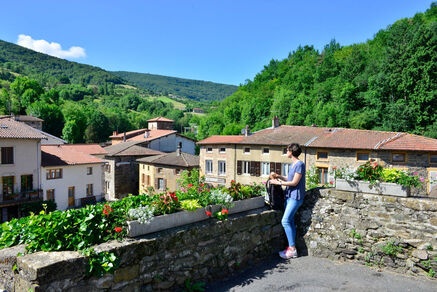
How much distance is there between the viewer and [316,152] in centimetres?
2338

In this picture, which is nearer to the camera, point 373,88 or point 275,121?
point 275,121

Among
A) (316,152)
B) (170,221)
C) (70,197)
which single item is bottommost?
(70,197)

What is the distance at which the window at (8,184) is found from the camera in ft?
78.0

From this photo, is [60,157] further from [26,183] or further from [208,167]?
[208,167]

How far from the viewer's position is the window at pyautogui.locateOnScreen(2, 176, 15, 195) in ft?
78.0

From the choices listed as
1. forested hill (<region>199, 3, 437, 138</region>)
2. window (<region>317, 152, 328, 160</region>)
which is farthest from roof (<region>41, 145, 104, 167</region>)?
forested hill (<region>199, 3, 437, 138</region>)

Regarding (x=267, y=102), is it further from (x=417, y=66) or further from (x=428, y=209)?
(x=428, y=209)

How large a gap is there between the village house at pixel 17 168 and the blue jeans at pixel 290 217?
2513 centimetres

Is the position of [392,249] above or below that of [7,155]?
below

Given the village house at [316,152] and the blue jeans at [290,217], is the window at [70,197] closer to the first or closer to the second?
the village house at [316,152]

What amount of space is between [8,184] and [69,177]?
5.05 metres

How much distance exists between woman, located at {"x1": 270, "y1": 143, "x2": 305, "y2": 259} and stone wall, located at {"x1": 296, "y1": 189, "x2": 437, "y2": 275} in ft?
1.25

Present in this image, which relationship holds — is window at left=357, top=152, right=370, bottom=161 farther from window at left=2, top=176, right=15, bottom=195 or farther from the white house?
window at left=2, top=176, right=15, bottom=195

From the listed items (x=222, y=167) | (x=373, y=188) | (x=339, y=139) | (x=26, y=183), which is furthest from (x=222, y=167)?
(x=373, y=188)
